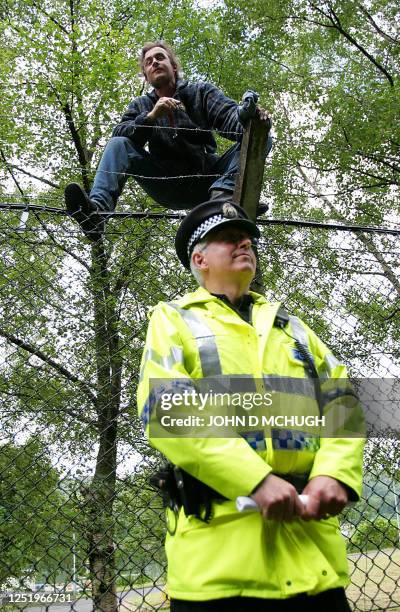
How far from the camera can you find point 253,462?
1.22 meters

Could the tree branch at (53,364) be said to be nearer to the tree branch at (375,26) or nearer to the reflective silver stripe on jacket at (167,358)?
the reflective silver stripe on jacket at (167,358)

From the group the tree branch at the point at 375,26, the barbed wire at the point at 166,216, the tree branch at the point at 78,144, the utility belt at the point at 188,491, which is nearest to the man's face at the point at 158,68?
the barbed wire at the point at 166,216

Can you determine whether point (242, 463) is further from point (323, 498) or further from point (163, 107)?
point (163, 107)

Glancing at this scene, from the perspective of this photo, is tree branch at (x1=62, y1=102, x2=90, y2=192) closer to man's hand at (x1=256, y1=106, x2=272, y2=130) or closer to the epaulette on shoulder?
man's hand at (x1=256, y1=106, x2=272, y2=130)

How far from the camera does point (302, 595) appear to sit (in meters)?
1.26

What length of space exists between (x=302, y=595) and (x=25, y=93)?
9.77 meters

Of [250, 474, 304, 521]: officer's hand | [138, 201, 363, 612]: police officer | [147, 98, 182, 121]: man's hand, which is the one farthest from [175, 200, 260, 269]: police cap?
[147, 98, 182, 121]: man's hand

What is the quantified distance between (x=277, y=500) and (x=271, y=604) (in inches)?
10.5

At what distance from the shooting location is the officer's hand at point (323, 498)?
124cm

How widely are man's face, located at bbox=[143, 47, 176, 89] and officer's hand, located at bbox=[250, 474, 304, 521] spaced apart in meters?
2.92

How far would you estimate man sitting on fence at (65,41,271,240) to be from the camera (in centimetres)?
327

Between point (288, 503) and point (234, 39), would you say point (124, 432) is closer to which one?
point (288, 503)

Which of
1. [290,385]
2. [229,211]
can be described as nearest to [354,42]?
[229,211]

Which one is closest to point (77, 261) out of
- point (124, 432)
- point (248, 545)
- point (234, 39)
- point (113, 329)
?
point (113, 329)
